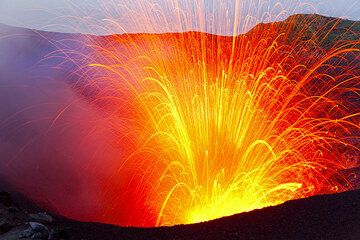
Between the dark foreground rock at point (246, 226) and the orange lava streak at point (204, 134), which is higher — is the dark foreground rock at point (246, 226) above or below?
above

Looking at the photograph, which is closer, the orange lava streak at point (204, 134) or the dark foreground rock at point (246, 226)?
the dark foreground rock at point (246, 226)

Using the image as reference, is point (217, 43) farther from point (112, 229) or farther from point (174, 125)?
point (112, 229)

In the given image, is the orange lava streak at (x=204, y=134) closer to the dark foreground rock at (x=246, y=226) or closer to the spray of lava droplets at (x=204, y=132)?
the spray of lava droplets at (x=204, y=132)

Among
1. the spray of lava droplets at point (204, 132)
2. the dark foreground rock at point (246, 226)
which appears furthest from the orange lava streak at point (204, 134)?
the dark foreground rock at point (246, 226)

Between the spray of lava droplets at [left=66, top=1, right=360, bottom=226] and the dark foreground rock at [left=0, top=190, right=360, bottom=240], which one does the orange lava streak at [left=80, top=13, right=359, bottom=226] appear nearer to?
the spray of lava droplets at [left=66, top=1, right=360, bottom=226]

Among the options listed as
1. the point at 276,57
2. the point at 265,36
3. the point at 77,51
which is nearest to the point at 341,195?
the point at 77,51

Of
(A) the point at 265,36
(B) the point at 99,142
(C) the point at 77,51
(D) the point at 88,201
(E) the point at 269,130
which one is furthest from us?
(A) the point at 265,36
